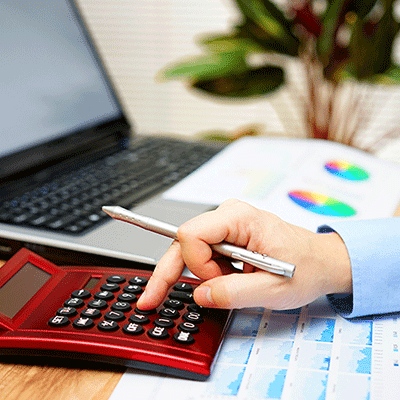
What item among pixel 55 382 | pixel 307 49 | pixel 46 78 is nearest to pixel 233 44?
pixel 307 49

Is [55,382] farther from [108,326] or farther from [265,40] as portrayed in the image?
[265,40]

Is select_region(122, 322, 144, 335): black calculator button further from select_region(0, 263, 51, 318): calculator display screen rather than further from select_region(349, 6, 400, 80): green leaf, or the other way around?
select_region(349, 6, 400, 80): green leaf

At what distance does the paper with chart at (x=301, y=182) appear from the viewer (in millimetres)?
577

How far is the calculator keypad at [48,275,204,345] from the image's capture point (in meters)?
0.35

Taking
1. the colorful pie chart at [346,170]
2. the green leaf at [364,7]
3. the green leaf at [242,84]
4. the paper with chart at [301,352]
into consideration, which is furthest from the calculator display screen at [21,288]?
the green leaf at [364,7]

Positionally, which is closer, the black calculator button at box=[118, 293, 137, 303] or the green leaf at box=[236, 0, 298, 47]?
the black calculator button at box=[118, 293, 137, 303]

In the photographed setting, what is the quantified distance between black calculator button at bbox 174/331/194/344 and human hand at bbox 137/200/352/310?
3cm

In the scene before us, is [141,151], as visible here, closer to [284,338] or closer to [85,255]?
[85,255]

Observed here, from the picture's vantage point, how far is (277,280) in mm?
360

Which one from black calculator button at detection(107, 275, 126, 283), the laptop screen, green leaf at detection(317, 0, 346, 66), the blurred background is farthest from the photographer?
the blurred background

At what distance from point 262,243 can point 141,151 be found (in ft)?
1.59

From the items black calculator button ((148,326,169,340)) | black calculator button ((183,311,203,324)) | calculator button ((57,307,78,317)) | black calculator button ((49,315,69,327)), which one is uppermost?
black calculator button ((49,315,69,327))

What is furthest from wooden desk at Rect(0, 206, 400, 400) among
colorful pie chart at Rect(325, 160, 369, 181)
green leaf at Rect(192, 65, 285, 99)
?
green leaf at Rect(192, 65, 285, 99)

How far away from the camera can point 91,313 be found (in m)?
0.36
